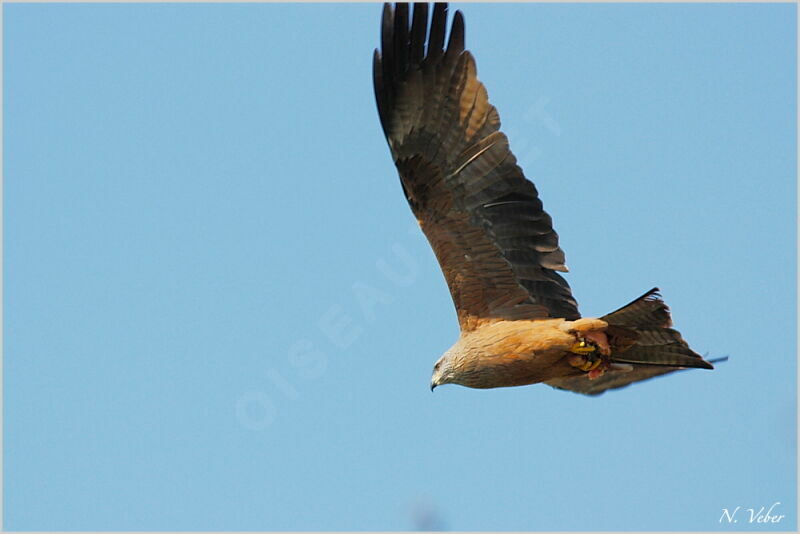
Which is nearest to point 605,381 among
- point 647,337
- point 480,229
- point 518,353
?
point 647,337

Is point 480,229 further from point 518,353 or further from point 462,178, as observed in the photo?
point 518,353

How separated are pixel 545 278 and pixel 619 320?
2.21 feet

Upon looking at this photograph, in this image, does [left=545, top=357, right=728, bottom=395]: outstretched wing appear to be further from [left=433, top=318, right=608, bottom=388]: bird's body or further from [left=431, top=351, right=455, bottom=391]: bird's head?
[left=431, top=351, right=455, bottom=391]: bird's head

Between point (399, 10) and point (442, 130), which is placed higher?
point (399, 10)

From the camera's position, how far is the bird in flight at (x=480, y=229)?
9.73m

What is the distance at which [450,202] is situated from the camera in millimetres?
9898

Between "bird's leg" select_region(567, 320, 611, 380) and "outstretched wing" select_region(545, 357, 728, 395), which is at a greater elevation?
"bird's leg" select_region(567, 320, 611, 380)

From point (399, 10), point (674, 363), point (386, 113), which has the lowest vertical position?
point (674, 363)

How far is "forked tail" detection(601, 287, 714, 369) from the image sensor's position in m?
9.48

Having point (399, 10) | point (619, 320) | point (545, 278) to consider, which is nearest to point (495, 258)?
point (545, 278)

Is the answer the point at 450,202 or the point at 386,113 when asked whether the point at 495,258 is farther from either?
the point at 386,113

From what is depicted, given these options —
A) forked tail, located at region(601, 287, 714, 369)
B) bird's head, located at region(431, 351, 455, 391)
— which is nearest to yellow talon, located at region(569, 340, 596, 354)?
forked tail, located at region(601, 287, 714, 369)

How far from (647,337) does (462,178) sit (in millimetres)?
1870

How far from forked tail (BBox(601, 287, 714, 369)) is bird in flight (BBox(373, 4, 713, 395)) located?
0.01 m
